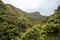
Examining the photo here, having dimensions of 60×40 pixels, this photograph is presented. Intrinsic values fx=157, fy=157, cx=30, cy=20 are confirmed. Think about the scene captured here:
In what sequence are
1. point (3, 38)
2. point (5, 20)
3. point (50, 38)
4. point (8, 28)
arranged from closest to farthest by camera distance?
1. point (50, 38)
2. point (3, 38)
3. point (8, 28)
4. point (5, 20)

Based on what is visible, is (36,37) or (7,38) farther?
(7,38)

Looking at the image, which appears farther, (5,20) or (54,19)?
(5,20)

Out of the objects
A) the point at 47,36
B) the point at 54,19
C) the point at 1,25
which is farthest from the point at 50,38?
the point at 1,25

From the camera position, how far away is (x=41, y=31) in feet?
74.9

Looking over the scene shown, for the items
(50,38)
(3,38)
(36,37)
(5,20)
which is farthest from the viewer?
(5,20)

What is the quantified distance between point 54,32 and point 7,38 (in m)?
7.34

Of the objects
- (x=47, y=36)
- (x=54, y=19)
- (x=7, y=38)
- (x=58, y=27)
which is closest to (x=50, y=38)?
(x=47, y=36)

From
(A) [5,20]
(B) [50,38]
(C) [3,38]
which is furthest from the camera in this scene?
(A) [5,20]

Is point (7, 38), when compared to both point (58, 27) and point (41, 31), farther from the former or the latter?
point (58, 27)

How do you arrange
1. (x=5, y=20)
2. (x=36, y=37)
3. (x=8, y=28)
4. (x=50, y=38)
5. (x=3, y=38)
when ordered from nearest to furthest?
(x=36, y=37)
(x=50, y=38)
(x=3, y=38)
(x=8, y=28)
(x=5, y=20)

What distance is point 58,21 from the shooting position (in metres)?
24.3

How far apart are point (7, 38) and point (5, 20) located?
19.2ft

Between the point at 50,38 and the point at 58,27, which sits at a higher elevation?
the point at 58,27

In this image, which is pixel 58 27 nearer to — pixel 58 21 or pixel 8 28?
pixel 58 21
